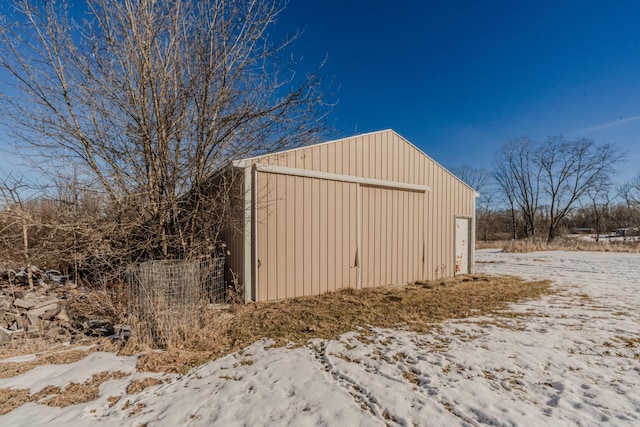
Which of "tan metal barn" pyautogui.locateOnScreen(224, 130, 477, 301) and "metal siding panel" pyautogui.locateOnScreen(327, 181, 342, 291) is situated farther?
"metal siding panel" pyautogui.locateOnScreen(327, 181, 342, 291)

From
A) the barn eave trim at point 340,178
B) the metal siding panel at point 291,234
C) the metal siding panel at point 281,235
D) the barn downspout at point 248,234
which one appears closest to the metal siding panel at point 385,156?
the barn eave trim at point 340,178

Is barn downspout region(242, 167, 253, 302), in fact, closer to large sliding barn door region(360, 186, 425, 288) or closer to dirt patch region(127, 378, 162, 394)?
dirt patch region(127, 378, 162, 394)

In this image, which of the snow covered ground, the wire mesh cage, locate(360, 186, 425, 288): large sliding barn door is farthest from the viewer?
locate(360, 186, 425, 288): large sliding barn door

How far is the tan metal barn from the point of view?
204 inches

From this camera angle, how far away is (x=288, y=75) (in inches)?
186

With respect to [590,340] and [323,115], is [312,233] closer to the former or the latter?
[323,115]

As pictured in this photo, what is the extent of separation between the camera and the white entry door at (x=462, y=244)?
331 inches

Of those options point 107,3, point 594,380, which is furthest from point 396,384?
point 107,3

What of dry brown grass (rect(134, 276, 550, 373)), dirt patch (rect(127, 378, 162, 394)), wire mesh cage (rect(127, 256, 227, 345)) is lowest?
dry brown grass (rect(134, 276, 550, 373))

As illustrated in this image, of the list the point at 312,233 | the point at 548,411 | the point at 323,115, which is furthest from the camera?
the point at 312,233

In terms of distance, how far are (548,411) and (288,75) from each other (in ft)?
16.7

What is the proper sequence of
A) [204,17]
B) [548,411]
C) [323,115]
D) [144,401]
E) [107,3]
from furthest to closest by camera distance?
[323,115]
[204,17]
[107,3]
[144,401]
[548,411]

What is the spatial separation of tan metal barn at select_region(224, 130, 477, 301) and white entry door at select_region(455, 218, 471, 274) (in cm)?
20

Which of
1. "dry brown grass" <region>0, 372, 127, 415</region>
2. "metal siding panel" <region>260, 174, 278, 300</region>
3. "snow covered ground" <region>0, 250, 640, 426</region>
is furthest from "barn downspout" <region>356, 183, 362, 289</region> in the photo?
"dry brown grass" <region>0, 372, 127, 415</region>
